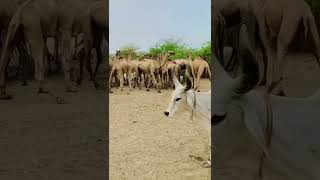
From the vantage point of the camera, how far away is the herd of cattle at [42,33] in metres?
4.25

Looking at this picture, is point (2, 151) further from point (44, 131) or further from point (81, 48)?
point (81, 48)

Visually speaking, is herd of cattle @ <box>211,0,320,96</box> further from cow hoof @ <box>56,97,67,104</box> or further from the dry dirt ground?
cow hoof @ <box>56,97,67,104</box>

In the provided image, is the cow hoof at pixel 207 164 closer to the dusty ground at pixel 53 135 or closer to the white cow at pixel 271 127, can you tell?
the white cow at pixel 271 127

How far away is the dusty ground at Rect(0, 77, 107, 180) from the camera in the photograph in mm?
3377

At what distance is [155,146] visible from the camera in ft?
14.0

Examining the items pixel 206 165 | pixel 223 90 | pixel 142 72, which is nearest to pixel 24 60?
pixel 206 165

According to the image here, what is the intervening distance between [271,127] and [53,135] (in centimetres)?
194

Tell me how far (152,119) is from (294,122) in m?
2.87

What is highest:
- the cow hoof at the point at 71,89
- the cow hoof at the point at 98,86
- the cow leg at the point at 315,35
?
the cow leg at the point at 315,35

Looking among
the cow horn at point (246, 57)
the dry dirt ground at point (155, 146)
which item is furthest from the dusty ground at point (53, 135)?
the cow horn at point (246, 57)

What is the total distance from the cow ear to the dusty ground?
3.79 feet

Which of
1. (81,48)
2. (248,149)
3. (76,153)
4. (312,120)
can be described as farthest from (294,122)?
(81,48)

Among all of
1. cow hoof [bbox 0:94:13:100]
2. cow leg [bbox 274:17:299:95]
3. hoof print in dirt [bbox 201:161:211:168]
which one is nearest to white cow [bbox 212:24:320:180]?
hoof print in dirt [bbox 201:161:211:168]

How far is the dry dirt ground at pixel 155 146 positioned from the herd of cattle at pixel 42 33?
2.60 ft
